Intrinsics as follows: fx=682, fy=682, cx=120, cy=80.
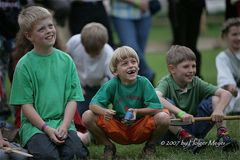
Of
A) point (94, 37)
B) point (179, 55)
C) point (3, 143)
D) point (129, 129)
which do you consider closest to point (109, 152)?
point (129, 129)

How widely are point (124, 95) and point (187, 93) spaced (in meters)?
0.67

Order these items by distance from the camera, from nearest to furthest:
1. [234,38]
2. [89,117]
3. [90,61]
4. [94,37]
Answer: [89,117]
[94,37]
[234,38]
[90,61]

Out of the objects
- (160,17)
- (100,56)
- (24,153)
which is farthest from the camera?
(160,17)

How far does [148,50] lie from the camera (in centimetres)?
1608

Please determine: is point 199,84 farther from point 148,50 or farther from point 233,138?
point 148,50

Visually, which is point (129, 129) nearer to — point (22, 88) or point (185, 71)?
point (185, 71)

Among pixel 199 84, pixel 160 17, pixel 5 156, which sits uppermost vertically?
pixel 199 84

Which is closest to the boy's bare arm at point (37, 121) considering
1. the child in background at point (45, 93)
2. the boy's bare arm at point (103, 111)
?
the child in background at point (45, 93)

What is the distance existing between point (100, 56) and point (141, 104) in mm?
1563

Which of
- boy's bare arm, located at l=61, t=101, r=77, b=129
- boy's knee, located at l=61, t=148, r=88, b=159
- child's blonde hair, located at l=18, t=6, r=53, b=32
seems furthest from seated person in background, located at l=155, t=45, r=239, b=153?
child's blonde hair, located at l=18, t=6, r=53, b=32

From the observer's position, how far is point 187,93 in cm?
569

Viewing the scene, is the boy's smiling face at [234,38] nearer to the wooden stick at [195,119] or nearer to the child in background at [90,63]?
the child in background at [90,63]

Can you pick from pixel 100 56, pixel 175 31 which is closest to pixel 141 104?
pixel 100 56

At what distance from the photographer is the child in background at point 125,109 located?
205 inches
